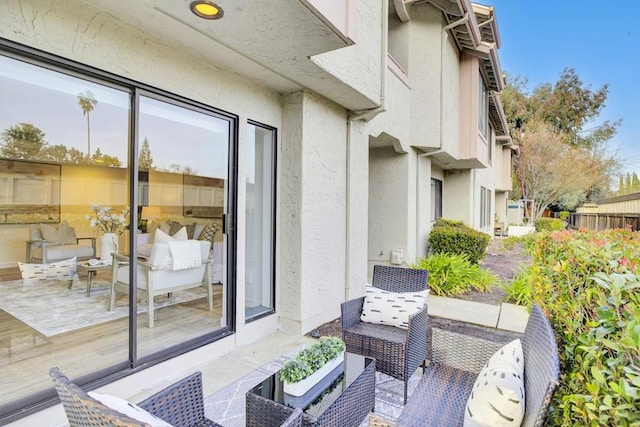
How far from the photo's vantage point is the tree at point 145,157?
157 inches

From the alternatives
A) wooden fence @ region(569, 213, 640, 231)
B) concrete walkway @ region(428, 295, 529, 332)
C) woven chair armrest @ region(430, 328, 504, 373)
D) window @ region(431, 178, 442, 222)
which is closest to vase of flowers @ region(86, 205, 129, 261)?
woven chair armrest @ region(430, 328, 504, 373)

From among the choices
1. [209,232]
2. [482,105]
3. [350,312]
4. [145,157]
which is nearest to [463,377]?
[350,312]

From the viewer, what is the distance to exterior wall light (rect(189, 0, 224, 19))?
104 inches

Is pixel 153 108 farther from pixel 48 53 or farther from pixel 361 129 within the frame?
pixel 361 129

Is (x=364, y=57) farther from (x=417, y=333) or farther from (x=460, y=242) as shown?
(x=460, y=242)

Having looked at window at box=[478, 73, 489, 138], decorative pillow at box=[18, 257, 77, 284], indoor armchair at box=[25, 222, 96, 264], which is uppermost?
window at box=[478, 73, 489, 138]

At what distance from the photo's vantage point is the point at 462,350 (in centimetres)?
277

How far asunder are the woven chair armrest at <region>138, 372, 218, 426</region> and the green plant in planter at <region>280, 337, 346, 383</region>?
1.72 feet

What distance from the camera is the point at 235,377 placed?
137 inches

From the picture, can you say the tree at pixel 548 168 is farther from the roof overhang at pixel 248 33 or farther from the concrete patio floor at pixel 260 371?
the roof overhang at pixel 248 33

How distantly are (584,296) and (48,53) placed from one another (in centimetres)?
388

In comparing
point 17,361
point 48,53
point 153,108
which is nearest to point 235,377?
point 17,361

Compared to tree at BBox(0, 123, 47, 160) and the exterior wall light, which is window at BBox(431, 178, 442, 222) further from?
tree at BBox(0, 123, 47, 160)

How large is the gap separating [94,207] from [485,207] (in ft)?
50.7
